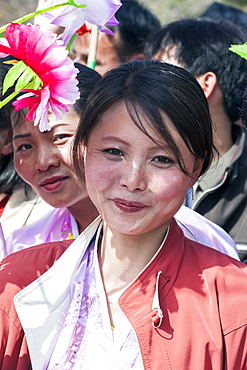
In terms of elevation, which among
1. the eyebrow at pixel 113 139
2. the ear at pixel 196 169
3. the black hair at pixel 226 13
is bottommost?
the ear at pixel 196 169

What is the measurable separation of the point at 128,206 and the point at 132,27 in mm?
2588

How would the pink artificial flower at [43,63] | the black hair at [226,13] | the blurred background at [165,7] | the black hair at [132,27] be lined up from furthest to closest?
the blurred background at [165,7], the black hair at [226,13], the black hair at [132,27], the pink artificial flower at [43,63]

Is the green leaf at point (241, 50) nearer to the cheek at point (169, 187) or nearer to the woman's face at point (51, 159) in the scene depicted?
the cheek at point (169, 187)

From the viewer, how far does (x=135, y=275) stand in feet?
6.13

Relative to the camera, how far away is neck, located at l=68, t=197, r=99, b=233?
2.50m

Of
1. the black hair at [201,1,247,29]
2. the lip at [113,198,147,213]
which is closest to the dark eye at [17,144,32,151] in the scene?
the lip at [113,198,147,213]

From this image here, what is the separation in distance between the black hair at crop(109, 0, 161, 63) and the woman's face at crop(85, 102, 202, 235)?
2.21 meters

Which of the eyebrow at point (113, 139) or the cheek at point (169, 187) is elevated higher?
the eyebrow at point (113, 139)

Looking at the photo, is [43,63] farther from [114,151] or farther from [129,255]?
[129,255]

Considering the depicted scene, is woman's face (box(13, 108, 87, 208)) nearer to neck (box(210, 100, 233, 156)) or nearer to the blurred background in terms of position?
neck (box(210, 100, 233, 156))

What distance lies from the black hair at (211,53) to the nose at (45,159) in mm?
1220

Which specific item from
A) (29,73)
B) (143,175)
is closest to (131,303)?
(143,175)

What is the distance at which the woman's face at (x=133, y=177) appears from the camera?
5.71ft

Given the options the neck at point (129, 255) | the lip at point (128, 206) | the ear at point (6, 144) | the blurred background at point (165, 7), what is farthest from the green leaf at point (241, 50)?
the blurred background at point (165, 7)
